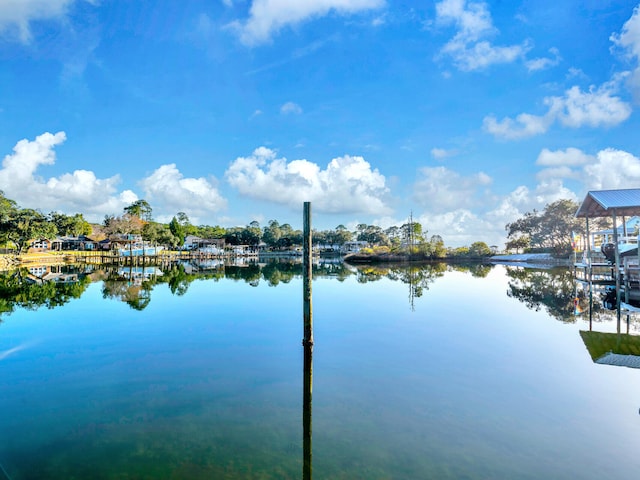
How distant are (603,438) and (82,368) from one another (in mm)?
8154

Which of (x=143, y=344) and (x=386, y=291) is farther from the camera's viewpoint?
(x=386, y=291)

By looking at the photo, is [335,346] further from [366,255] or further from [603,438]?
[366,255]

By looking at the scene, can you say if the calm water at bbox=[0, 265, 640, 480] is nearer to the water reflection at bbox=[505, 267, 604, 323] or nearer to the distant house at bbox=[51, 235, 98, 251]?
the water reflection at bbox=[505, 267, 604, 323]

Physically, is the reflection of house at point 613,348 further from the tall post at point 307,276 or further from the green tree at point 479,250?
the green tree at point 479,250

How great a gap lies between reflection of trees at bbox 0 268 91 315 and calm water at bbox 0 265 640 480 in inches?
118

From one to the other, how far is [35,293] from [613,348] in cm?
2119

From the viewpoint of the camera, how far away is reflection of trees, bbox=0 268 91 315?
13789 mm

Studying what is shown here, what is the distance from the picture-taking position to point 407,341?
872 centimetres

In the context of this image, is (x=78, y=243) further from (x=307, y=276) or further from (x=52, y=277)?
(x=307, y=276)

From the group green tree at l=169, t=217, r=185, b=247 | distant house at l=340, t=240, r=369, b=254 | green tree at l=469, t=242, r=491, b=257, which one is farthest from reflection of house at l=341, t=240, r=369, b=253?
green tree at l=169, t=217, r=185, b=247

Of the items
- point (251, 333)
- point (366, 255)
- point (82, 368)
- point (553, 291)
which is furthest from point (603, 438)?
point (366, 255)

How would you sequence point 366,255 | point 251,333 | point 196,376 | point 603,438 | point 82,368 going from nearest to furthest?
1. point 603,438
2. point 196,376
3. point 82,368
4. point 251,333
5. point 366,255

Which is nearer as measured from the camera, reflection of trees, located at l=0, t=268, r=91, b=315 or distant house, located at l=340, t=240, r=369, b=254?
reflection of trees, located at l=0, t=268, r=91, b=315

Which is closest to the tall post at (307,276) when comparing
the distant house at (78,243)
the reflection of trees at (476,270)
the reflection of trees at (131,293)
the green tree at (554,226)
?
the reflection of trees at (131,293)
